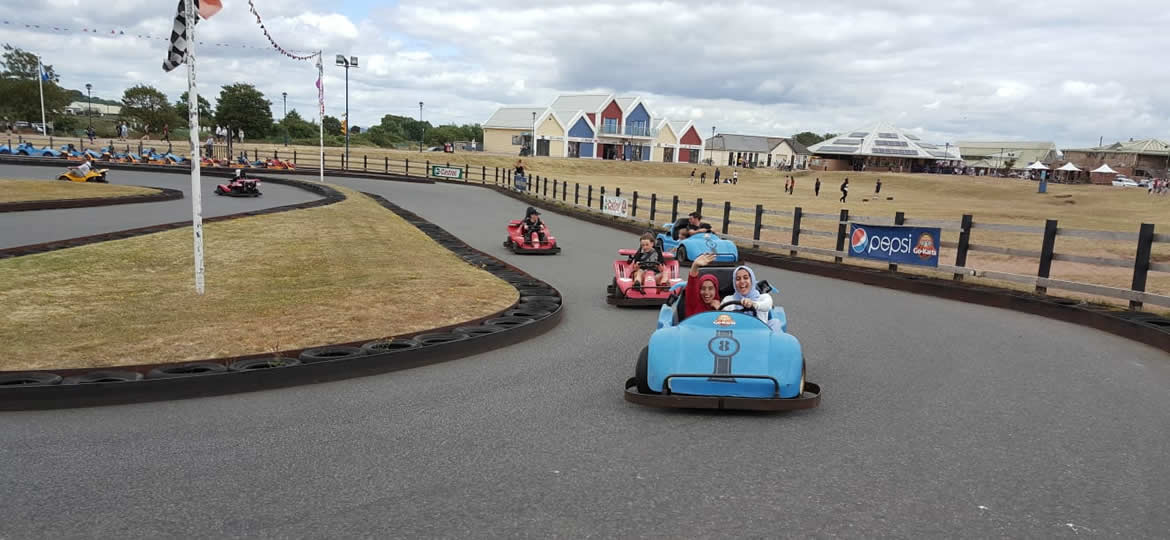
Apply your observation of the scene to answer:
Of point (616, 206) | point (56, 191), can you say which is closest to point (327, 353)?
point (616, 206)

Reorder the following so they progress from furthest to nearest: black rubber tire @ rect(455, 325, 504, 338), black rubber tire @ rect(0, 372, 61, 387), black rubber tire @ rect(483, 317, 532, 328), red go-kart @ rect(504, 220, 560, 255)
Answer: red go-kart @ rect(504, 220, 560, 255)
black rubber tire @ rect(483, 317, 532, 328)
black rubber tire @ rect(455, 325, 504, 338)
black rubber tire @ rect(0, 372, 61, 387)

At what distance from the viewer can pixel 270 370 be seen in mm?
6121

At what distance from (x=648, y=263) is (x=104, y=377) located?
6651 millimetres

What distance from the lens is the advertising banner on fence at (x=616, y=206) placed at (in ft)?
77.7

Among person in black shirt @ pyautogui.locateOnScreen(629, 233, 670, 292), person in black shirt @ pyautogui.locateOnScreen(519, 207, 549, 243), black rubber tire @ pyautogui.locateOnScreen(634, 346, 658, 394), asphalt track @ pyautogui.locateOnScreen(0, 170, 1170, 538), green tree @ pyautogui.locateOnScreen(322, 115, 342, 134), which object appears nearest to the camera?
asphalt track @ pyautogui.locateOnScreen(0, 170, 1170, 538)

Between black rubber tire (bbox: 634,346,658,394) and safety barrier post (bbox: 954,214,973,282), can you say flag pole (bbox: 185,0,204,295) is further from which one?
safety barrier post (bbox: 954,214,973,282)

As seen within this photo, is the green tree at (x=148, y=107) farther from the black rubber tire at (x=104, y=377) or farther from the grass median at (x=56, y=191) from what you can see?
the black rubber tire at (x=104, y=377)

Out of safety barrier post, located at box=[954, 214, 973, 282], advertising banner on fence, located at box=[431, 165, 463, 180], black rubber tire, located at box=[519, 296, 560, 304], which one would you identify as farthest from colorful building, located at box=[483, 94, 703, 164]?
black rubber tire, located at box=[519, 296, 560, 304]

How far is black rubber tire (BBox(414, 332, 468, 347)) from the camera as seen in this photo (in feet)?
23.9

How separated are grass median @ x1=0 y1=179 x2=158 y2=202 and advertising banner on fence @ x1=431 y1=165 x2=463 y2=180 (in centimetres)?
2130

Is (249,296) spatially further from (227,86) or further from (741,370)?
(227,86)

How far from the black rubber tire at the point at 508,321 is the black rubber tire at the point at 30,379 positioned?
12.9 ft

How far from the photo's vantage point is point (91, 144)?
54.2 meters

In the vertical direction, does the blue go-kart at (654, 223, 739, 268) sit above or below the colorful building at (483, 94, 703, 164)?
below
